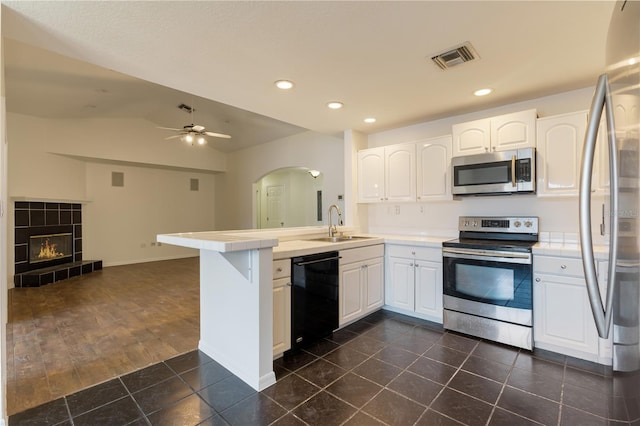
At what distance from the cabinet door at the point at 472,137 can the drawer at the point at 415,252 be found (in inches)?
42.5

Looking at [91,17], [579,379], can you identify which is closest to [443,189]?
[579,379]

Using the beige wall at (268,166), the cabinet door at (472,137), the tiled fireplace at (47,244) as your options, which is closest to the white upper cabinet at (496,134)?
the cabinet door at (472,137)

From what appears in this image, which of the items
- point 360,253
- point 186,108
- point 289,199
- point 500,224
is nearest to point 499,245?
point 500,224

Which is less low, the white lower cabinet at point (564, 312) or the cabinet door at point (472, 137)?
the cabinet door at point (472, 137)

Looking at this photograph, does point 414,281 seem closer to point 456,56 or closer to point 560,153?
point 560,153

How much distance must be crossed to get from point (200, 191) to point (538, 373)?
27.2 feet

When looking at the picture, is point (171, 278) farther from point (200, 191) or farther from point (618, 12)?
point (618, 12)

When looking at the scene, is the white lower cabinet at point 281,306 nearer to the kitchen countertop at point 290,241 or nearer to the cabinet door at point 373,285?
the kitchen countertop at point 290,241

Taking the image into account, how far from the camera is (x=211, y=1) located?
160 cm

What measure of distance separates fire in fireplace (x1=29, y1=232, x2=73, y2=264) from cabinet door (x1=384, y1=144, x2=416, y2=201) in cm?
623

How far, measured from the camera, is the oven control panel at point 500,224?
116 inches

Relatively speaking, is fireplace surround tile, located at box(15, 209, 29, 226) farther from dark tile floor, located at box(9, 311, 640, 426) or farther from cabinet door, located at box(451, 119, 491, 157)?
cabinet door, located at box(451, 119, 491, 157)

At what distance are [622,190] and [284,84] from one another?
7.95 ft

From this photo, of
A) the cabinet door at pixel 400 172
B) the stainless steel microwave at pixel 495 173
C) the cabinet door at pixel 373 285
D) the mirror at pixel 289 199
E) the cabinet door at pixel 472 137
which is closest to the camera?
the stainless steel microwave at pixel 495 173
